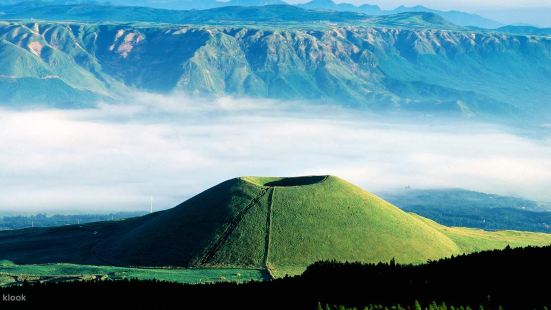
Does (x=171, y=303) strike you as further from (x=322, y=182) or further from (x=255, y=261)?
(x=322, y=182)

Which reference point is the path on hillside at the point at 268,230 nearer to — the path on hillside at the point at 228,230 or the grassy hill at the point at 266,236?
the grassy hill at the point at 266,236

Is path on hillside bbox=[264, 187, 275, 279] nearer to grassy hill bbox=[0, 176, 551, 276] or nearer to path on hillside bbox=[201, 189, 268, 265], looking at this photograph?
grassy hill bbox=[0, 176, 551, 276]

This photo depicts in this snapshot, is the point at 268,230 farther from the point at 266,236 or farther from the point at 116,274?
the point at 116,274

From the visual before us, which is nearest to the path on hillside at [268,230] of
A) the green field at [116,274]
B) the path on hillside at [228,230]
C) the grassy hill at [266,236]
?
the grassy hill at [266,236]

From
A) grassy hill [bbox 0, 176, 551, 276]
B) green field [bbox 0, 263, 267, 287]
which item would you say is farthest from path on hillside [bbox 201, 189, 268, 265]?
green field [bbox 0, 263, 267, 287]

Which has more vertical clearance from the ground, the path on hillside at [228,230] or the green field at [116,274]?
the path on hillside at [228,230]
